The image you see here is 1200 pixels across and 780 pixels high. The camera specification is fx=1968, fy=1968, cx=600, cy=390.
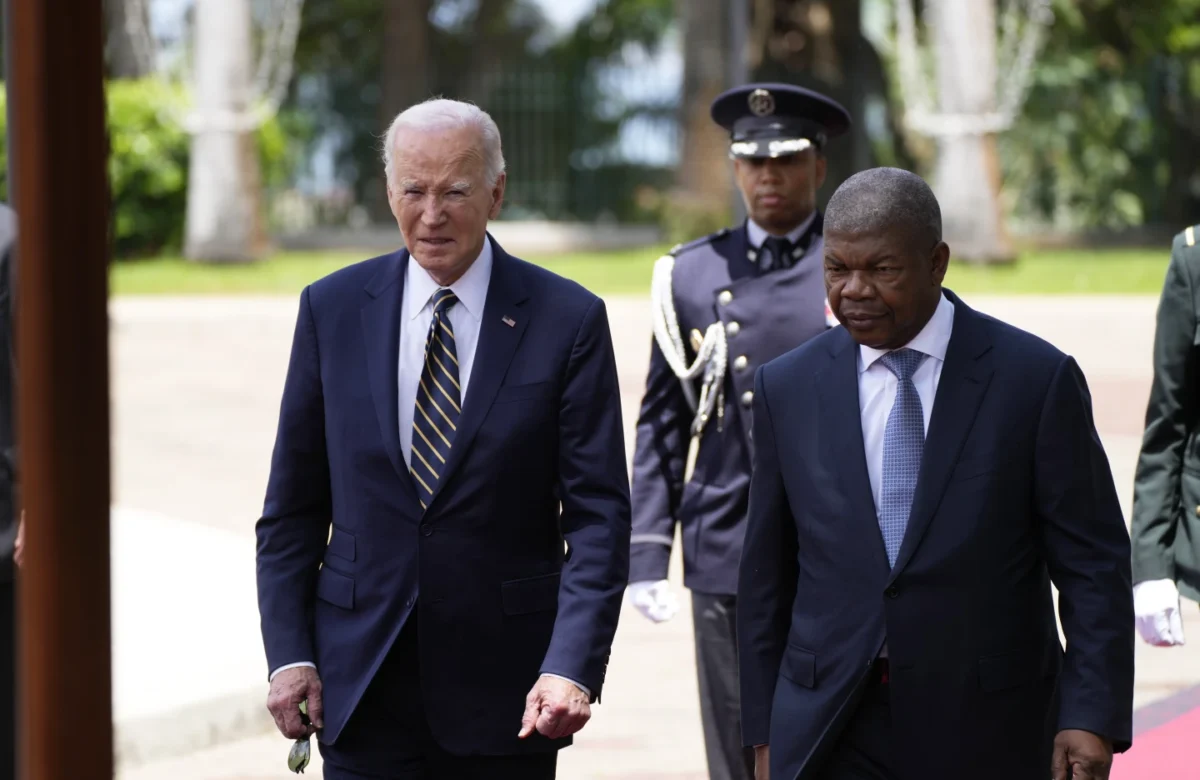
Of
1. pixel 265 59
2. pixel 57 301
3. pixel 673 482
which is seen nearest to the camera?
pixel 57 301

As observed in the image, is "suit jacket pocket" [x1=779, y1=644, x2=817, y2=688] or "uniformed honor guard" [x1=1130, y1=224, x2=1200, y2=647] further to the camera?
"uniformed honor guard" [x1=1130, y1=224, x2=1200, y2=647]

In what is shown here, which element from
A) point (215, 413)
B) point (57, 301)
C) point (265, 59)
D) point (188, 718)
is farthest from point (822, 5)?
point (57, 301)

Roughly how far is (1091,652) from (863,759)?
0.41 metres

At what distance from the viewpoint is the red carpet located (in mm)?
4926

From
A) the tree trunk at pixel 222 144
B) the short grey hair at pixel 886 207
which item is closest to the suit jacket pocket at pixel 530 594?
the short grey hair at pixel 886 207

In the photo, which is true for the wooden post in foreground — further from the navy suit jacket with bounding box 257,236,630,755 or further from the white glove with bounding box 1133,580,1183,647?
the white glove with bounding box 1133,580,1183,647

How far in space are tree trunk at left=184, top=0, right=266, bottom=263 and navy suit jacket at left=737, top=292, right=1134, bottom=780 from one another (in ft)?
71.8

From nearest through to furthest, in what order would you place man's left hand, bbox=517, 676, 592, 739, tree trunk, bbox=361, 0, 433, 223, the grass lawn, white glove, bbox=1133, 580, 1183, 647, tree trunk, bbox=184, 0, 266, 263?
man's left hand, bbox=517, 676, 592, 739, white glove, bbox=1133, 580, 1183, 647, the grass lawn, tree trunk, bbox=184, 0, 266, 263, tree trunk, bbox=361, 0, 433, 223

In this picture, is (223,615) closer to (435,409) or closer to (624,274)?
(435,409)

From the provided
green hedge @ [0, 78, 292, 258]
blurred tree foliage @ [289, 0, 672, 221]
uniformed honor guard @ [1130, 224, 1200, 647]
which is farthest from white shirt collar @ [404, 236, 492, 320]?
blurred tree foliage @ [289, 0, 672, 221]

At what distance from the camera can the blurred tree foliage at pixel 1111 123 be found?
92.8 feet

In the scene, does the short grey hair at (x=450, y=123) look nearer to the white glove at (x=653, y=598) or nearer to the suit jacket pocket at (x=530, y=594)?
the suit jacket pocket at (x=530, y=594)

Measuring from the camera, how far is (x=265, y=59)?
2639 cm

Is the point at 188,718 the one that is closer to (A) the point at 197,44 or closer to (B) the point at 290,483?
(B) the point at 290,483
